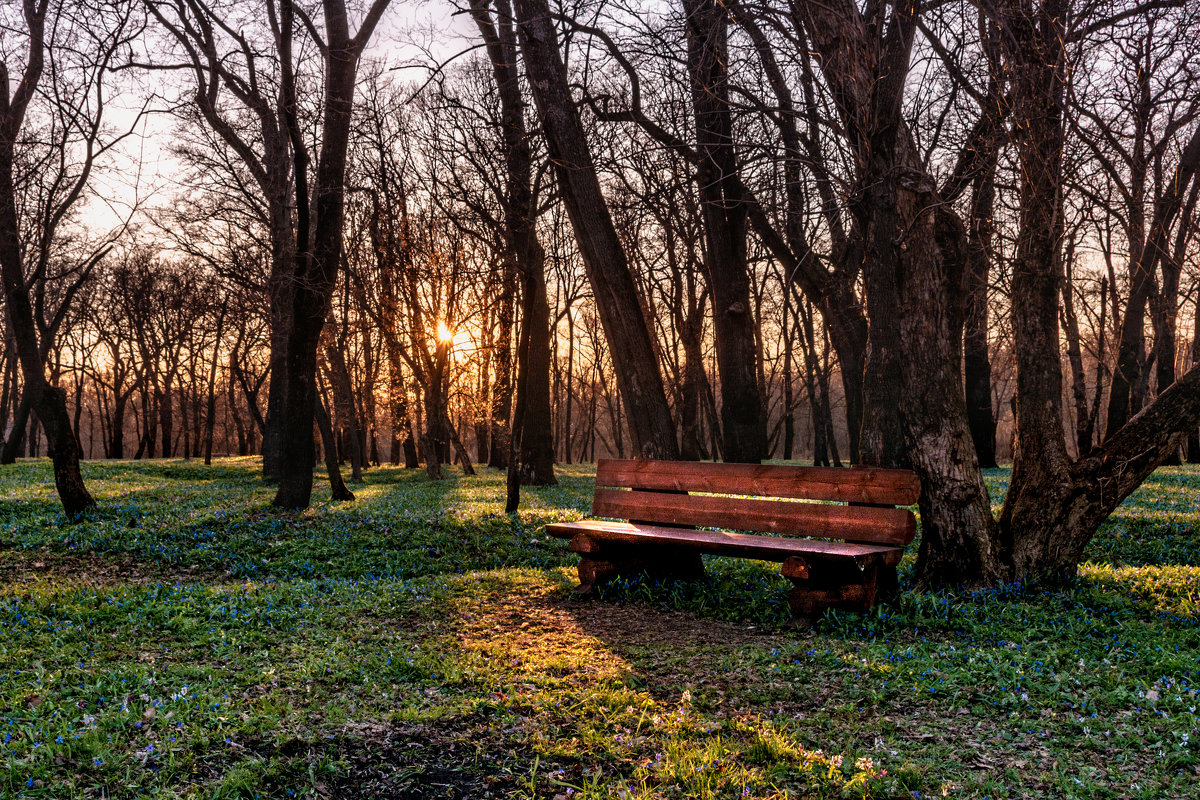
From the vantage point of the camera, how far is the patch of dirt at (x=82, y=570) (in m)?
7.61

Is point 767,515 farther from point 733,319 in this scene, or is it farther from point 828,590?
point 733,319

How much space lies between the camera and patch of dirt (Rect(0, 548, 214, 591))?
761cm

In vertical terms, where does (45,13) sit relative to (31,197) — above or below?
above

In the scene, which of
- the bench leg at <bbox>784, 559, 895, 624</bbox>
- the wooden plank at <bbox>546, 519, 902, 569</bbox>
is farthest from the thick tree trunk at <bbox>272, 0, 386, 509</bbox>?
the bench leg at <bbox>784, 559, 895, 624</bbox>

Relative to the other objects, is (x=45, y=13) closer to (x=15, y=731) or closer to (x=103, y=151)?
(x=103, y=151)

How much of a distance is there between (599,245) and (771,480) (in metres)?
3.30

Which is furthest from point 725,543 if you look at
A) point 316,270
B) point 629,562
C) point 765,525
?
point 316,270

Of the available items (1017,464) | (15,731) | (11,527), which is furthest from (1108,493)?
(11,527)

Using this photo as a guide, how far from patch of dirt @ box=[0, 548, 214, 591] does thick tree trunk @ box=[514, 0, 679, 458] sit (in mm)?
5157

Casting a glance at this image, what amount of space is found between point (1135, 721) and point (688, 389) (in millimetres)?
20407

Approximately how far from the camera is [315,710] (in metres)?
4.10

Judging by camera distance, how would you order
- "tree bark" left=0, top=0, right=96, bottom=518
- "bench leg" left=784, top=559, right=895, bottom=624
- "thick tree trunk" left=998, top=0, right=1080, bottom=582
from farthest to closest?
"tree bark" left=0, top=0, right=96, bottom=518
"thick tree trunk" left=998, top=0, right=1080, bottom=582
"bench leg" left=784, top=559, right=895, bottom=624

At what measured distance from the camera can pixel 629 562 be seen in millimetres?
7242

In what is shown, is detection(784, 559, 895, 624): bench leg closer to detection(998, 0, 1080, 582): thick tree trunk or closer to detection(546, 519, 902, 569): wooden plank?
detection(546, 519, 902, 569): wooden plank
